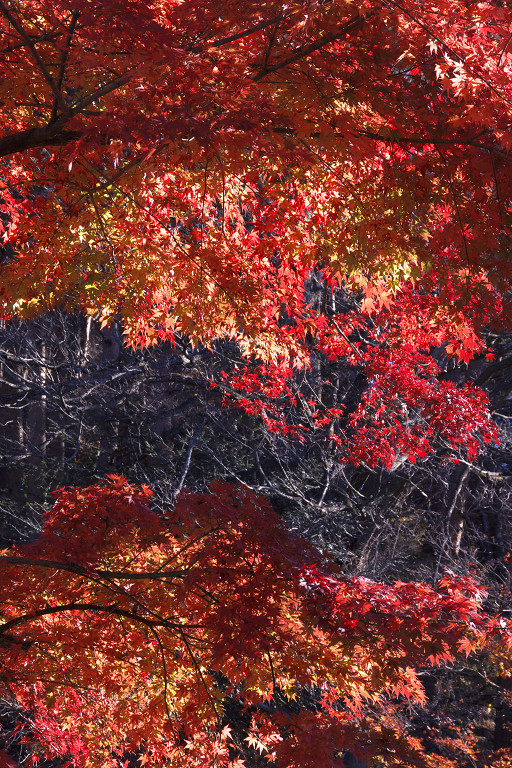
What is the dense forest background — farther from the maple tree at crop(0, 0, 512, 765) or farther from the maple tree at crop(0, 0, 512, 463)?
the maple tree at crop(0, 0, 512, 765)

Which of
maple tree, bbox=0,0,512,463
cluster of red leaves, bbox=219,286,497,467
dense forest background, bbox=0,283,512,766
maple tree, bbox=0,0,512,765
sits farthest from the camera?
dense forest background, bbox=0,283,512,766

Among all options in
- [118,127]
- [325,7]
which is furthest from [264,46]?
[118,127]

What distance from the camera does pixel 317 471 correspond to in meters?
11.1

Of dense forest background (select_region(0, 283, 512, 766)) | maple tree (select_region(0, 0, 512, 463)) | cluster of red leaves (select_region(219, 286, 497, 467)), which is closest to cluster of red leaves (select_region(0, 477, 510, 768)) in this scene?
maple tree (select_region(0, 0, 512, 463))

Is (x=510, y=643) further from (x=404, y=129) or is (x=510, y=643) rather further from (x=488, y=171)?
(x=404, y=129)

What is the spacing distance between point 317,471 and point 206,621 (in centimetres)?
724

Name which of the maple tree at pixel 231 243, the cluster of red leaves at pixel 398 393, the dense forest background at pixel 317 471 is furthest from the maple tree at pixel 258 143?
the dense forest background at pixel 317 471

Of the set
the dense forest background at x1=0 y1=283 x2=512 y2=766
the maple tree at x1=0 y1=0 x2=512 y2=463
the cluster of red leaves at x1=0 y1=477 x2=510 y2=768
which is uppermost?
the maple tree at x1=0 y1=0 x2=512 y2=463

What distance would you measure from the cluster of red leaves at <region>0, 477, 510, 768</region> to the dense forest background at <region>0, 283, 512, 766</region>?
4234mm

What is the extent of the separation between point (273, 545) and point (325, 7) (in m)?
3.16

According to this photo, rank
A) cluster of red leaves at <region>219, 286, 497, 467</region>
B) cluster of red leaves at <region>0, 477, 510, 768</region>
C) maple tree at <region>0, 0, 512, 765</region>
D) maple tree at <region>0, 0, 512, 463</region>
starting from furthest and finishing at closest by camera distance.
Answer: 1. cluster of red leaves at <region>219, 286, 497, 467</region>
2. cluster of red leaves at <region>0, 477, 510, 768</region>
3. maple tree at <region>0, 0, 512, 765</region>
4. maple tree at <region>0, 0, 512, 463</region>

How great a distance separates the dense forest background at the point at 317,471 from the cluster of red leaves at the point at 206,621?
4234mm

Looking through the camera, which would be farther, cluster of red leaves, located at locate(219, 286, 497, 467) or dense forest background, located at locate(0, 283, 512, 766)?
dense forest background, located at locate(0, 283, 512, 766)

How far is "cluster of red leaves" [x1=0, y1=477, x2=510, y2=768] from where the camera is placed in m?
3.67
